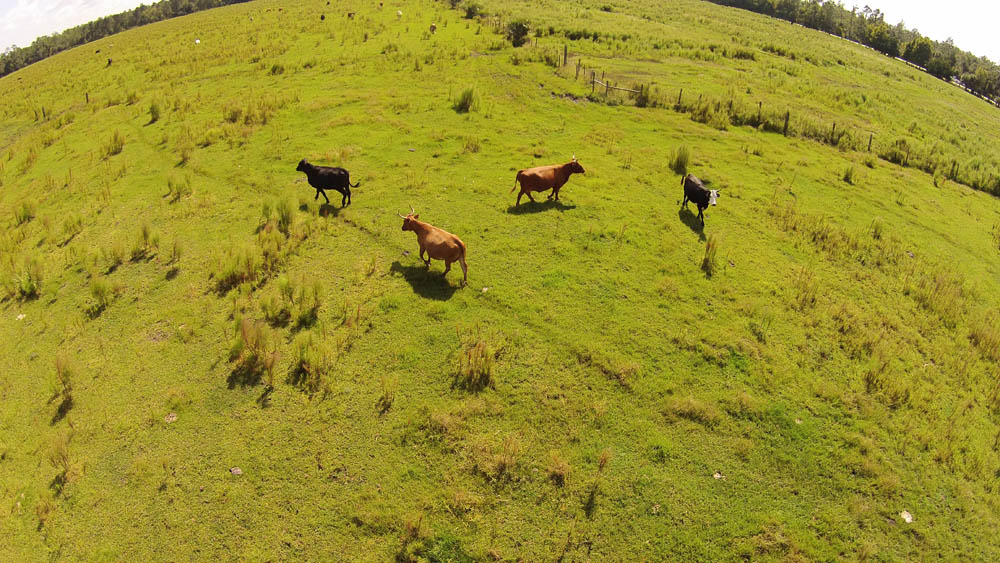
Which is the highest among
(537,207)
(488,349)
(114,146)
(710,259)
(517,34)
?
(517,34)

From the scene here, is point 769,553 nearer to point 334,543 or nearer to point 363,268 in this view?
point 334,543

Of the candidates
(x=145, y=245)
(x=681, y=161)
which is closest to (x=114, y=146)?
(x=145, y=245)

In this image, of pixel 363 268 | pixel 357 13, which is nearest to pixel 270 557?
pixel 363 268

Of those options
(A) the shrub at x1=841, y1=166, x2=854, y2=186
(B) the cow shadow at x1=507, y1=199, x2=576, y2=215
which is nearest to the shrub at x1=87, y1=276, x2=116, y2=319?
(B) the cow shadow at x1=507, y1=199, x2=576, y2=215

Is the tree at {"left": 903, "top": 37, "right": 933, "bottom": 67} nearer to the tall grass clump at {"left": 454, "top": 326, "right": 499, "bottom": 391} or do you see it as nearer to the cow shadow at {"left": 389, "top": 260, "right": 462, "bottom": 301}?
the cow shadow at {"left": 389, "top": 260, "right": 462, "bottom": 301}

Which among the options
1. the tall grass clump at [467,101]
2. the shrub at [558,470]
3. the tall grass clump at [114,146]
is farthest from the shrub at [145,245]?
the tall grass clump at [467,101]

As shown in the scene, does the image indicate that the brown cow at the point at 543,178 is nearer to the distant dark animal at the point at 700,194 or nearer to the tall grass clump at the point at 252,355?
the distant dark animal at the point at 700,194

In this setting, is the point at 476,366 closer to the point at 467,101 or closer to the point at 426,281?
the point at 426,281
